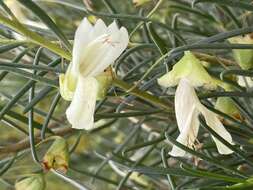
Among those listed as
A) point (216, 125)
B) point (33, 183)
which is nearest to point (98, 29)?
point (216, 125)

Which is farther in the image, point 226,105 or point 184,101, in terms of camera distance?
point 226,105

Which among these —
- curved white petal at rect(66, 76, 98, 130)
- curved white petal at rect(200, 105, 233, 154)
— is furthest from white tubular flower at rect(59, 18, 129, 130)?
curved white petal at rect(200, 105, 233, 154)

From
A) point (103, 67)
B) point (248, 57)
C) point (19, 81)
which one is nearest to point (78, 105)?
point (103, 67)

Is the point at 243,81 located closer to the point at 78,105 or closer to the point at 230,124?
the point at 230,124

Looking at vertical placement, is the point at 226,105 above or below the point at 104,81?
below

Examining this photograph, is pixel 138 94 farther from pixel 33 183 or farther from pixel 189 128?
pixel 33 183
